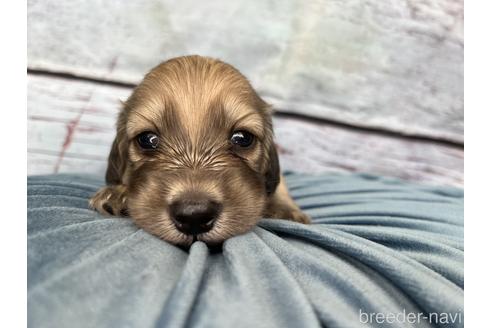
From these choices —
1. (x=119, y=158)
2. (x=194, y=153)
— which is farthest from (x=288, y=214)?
(x=119, y=158)

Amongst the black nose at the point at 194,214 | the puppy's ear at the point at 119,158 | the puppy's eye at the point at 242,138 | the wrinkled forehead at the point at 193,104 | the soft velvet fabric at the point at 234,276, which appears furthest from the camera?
the puppy's ear at the point at 119,158

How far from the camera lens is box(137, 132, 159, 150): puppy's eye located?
1688 millimetres

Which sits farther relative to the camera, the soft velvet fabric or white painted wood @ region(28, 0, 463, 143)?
white painted wood @ region(28, 0, 463, 143)

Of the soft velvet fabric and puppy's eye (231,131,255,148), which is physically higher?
puppy's eye (231,131,255,148)

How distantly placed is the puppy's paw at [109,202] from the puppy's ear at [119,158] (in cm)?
17

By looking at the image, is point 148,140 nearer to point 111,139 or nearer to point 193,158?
point 193,158

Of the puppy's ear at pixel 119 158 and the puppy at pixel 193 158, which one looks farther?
the puppy's ear at pixel 119 158

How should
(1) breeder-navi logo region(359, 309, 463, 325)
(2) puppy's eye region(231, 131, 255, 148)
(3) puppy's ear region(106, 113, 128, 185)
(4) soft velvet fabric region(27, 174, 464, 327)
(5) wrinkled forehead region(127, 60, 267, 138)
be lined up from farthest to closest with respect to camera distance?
(3) puppy's ear region(106, 113, 128, 185) < (2) puppy's eye region(231, 131, 255, 148) < (5) wrinkled forehead region(127, 60, 267, 138) < (1) breeder-navi logo region(359, 309, 463, 325) < (4) soft velvet fabric region(27, 174, 464, 327)

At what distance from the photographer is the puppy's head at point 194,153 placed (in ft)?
4.42

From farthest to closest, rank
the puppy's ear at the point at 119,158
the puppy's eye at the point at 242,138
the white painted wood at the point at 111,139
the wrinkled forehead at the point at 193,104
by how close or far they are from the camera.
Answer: the white painted wood at the point at 111,139
the puppy's ear at the point at 119,158
the puppy's eye at the point at 242,138
the wrinkled forehead at the point at 193,104

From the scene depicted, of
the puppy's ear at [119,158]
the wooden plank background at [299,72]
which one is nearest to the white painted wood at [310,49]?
the wooden plank background at [299,72]

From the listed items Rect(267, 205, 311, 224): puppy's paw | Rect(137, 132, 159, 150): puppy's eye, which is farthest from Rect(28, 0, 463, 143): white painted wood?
Rect(267, 205, 311, 224): puppy's paw

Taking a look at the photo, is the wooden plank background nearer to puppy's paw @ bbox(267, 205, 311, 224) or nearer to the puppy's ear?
the puppy's ear

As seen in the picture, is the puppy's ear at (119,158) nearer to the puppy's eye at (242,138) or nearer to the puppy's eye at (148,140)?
the puppy's eye at (148,140)
